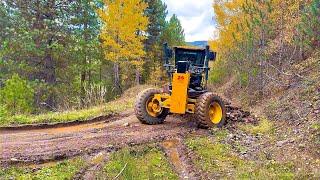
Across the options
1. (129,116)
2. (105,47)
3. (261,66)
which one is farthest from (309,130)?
A: (105,47)

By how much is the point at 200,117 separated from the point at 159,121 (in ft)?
4.80

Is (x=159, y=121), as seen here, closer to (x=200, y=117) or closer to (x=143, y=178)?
(x=200, y=117)

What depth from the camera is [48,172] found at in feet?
21.7

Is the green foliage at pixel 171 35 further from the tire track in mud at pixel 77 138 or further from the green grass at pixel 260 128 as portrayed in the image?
the green grass at pixel 260 128

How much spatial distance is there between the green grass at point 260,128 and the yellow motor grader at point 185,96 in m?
0.68

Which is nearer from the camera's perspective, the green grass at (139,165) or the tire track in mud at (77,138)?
the green grass at (139,165)

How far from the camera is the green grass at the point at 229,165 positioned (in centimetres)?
630

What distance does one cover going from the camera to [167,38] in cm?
3400

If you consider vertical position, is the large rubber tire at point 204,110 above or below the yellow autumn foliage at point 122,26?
below

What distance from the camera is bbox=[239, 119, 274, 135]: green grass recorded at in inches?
388

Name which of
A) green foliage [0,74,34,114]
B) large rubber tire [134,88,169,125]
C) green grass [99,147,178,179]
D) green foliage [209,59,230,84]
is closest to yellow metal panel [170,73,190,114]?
large rubber tire [134,88,169,125]

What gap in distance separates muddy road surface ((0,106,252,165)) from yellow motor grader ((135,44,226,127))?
0.40 m

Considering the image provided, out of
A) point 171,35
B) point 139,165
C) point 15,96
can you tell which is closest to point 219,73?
point 171,35

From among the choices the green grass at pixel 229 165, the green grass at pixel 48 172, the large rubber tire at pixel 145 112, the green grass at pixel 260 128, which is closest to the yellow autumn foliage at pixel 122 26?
the large rubber tire at pixel 145 112
